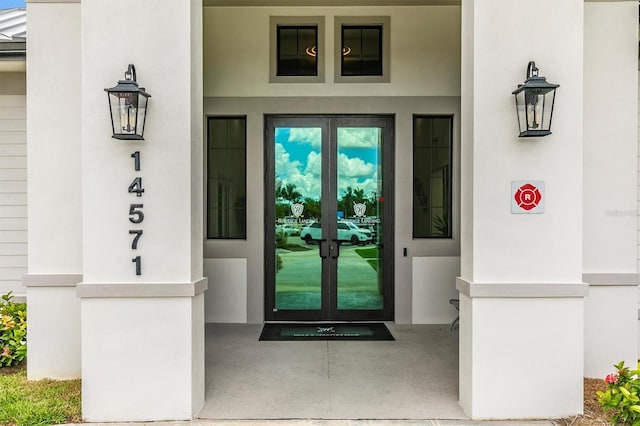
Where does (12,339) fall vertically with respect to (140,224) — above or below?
below

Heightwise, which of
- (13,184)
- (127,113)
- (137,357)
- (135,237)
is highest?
(127,113)

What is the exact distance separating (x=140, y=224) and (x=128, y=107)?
0.90m

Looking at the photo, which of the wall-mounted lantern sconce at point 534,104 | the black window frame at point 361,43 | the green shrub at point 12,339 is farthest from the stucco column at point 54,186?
the wall-mounted lantern sconce at point 534,104

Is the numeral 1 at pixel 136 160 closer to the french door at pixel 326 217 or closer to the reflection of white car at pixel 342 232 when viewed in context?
the french door at pixel 326 217

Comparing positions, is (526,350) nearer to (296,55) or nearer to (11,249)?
(296,55)

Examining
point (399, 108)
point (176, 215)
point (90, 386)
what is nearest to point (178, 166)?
point (176, 215)

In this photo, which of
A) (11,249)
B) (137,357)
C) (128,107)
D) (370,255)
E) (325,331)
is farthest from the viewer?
(370,255)

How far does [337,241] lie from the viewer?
616 cm

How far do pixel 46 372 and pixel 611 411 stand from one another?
4955mm

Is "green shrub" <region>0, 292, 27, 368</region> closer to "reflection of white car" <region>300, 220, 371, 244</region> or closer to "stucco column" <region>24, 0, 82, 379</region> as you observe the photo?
"stucco column" <region>24, 0, 82, 379</region>

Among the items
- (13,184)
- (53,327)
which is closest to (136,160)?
(53,327)

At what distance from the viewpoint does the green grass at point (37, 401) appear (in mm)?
3256

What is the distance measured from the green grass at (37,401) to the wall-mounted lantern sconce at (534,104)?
13.7ft

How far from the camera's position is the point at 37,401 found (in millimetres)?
3516
